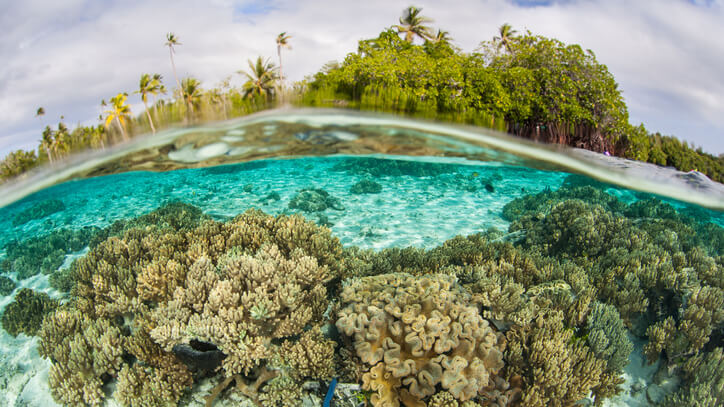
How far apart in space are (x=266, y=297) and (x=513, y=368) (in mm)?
3757

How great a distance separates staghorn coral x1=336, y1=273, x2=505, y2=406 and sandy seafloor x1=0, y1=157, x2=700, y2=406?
1.30 metres

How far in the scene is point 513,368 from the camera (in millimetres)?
5004

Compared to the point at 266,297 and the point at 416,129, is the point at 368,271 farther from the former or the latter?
the point at 416,129

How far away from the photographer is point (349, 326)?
465 centimetres

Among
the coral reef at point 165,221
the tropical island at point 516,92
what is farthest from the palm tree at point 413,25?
the coral reef at point 165,221

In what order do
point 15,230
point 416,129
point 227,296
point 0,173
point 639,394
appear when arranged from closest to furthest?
point 227,296 → point 639,394 → point 0,173 → point 416,129 → point 15,230

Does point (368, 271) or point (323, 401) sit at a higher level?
point (368, 271)

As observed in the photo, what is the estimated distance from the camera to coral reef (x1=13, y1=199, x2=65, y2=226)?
15602mm

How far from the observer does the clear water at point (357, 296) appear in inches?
188

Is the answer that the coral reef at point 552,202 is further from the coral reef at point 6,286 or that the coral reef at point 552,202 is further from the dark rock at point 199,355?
the coral reef at point 6,286

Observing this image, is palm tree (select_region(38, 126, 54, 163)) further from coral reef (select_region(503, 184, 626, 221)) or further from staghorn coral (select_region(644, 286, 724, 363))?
coral reef (select_region(503, 184, 626, 221))

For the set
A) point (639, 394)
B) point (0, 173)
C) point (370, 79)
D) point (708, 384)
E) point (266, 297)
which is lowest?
point (639, 394)

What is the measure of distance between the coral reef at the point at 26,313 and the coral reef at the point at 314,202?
26.9 feet

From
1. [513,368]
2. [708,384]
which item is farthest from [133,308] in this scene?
[708,384]
